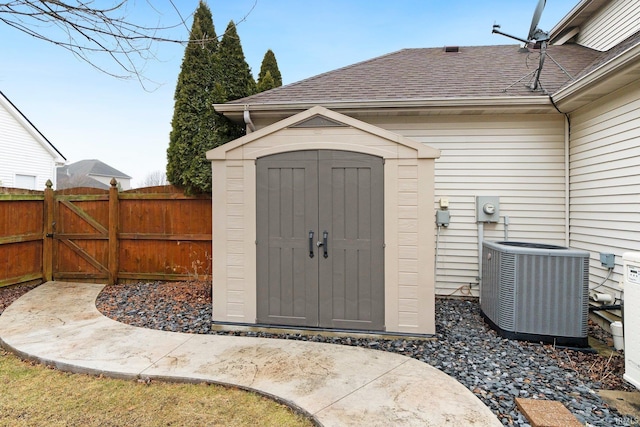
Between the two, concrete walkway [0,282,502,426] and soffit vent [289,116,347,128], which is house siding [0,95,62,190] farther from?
soffit vent [289,116,347,128]

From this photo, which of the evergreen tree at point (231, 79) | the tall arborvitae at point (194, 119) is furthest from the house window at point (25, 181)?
the evergreen tree at point (231, 79)

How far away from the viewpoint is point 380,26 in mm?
8117

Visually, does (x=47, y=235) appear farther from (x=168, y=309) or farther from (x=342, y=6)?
(x=342, y=6)

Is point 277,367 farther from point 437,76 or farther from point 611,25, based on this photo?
point 611,25

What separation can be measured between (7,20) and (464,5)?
334 inches

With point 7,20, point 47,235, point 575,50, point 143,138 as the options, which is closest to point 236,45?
point 7,20

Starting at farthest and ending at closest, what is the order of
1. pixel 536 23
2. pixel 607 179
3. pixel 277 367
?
pixel 536 23 < pixel 607 179 < pixel 277 367

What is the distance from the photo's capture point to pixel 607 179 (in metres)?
4.18

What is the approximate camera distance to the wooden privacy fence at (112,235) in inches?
230

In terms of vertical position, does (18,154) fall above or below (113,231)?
above

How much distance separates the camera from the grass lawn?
2258 millimetres

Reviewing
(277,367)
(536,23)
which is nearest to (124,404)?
(277,367)

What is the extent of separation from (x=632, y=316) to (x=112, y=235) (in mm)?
6975

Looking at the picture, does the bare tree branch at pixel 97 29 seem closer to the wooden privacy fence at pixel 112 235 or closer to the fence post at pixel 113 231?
the wooden privacy fence at pixel 112 235
